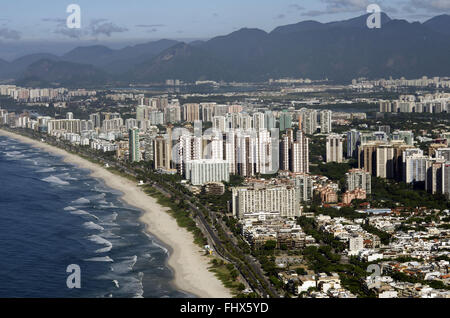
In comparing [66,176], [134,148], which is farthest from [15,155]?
[66,176]

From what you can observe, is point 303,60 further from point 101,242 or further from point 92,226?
point 101,242

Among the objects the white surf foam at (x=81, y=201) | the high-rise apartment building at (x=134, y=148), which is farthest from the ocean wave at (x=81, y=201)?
the high-rise apartment building at (x=134, y=148)

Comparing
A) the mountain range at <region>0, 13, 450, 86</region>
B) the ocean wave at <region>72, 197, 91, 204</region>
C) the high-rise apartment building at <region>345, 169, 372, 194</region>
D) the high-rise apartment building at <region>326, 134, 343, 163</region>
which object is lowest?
the ocean wave at <region>72, 197, 91, 204</region>

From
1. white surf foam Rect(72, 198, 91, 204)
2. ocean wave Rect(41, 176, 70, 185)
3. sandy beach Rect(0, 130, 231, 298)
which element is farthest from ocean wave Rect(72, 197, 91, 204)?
ocean wave Rect(41, 176, 70, 185)

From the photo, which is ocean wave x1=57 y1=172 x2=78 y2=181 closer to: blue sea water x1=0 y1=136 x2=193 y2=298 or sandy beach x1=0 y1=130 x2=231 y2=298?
blue sea water x1=0 y1=136 x2=193 y2=298

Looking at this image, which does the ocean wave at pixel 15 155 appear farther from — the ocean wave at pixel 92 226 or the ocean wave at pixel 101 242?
the ocean wave at pixel 101 242

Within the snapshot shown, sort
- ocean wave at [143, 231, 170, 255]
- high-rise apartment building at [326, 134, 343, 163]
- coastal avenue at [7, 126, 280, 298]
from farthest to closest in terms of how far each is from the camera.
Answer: high-rise apartment building at [326, 134, 343, 163] < ocean wave at [143, 231, 170, 255] < coastal avenue at [7, 126, 280, 298]

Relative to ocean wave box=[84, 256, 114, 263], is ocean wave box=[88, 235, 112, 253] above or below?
above
